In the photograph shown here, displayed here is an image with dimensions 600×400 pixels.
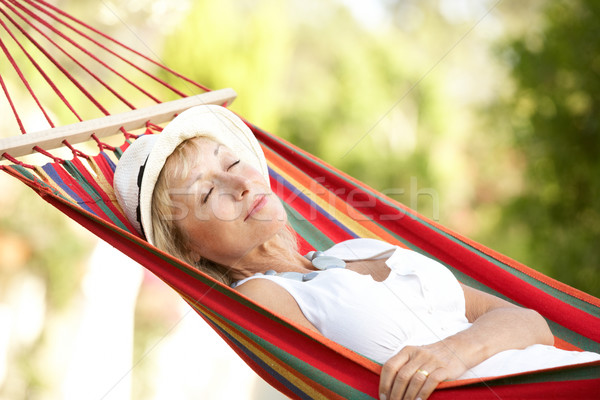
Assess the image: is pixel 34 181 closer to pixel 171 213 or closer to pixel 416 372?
pixel 171 213

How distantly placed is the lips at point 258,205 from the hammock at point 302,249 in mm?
249

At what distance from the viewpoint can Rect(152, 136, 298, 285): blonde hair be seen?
5.48ft

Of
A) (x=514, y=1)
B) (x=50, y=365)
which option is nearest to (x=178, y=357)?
(x=50, y=365)

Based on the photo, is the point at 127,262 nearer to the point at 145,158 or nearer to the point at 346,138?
the point at 145,158

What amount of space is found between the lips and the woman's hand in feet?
1.81

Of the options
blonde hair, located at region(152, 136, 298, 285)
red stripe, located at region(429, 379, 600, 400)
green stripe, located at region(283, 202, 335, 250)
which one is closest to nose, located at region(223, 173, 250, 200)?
blonde hair, located at region(152, 136, 298, 285)

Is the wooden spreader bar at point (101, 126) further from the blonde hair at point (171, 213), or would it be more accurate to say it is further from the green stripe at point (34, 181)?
the blonde hair at point (171, 213)

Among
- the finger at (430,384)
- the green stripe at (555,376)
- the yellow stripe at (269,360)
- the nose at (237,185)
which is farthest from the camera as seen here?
the nose at (237,185)

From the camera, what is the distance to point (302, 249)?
205 centimetres

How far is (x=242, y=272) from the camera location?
1756 mm

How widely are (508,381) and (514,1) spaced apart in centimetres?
1223

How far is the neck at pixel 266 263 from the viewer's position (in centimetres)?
173

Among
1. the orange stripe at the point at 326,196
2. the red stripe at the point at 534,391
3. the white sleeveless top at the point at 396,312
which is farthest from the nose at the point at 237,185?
the red stripe at the point at 534,391

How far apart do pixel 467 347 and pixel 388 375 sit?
0.22 metres
